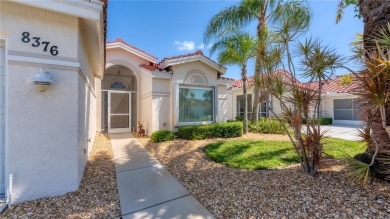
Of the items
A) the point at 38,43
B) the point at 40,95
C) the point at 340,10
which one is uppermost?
the point at 340,10

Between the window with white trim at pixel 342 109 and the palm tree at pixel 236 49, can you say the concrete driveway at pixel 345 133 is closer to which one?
the window with white trim at pixel 342 109

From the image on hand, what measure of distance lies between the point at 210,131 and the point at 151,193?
254 inches

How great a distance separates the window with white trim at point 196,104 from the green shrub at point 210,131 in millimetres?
1105

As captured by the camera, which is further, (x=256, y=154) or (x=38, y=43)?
(x=256, y=154)

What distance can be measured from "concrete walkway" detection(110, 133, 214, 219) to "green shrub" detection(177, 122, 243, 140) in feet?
11.7

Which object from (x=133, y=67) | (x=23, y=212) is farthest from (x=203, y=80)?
(x=23, y=212)

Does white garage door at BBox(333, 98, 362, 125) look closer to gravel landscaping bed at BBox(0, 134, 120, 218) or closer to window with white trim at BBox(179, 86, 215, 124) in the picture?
window with white trim at BBox(179, 86, 215, 124)

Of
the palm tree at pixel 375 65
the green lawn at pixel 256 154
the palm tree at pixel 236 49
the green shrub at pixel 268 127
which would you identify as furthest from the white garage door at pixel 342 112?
the palm tree at pixel 375 65

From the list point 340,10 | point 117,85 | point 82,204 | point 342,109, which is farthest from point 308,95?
point 342,109

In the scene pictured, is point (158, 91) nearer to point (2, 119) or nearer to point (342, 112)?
point (2, 119)

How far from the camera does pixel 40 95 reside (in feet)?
12.2

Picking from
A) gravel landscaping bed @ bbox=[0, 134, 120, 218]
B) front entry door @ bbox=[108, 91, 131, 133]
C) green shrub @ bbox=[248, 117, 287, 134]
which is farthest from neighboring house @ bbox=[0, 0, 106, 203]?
green shrub @ bbox=[248, 117, 287, 134]

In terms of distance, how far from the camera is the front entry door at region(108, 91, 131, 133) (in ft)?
41.9

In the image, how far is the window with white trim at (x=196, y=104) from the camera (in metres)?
11.0
